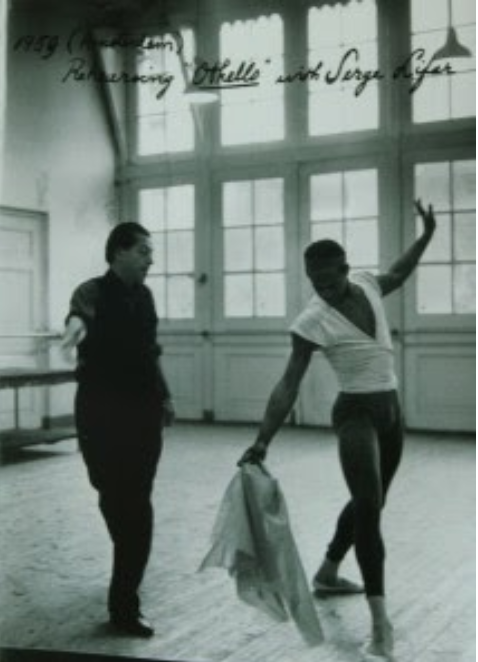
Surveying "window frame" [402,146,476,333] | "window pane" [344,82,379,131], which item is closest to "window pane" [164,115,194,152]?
"window pane" [344,82,379,131]

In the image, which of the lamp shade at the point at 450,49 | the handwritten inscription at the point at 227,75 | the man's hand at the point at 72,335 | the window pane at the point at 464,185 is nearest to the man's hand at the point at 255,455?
the man's hand at the point at 72,335

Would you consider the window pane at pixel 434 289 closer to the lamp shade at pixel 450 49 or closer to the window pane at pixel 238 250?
the window pane at pixel 238 250

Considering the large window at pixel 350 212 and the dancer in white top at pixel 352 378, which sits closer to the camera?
the dancer in white top at pixel 352 378

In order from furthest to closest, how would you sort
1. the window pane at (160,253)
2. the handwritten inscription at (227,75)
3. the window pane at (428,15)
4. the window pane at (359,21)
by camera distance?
the window pane at (160,253)
the window pane at (359,21)
the window pane at (428,15)
the handwritten inscription at (227,75)

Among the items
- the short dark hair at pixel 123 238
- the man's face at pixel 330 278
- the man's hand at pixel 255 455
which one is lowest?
the man's hand at pixel 255 455

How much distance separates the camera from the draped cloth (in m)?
3.15

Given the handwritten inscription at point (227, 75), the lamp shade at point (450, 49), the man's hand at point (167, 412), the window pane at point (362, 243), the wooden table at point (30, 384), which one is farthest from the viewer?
the window pane at point (362, 243)

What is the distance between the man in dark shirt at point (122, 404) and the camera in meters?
3.33

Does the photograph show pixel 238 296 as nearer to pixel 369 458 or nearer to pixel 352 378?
pixel 352 378

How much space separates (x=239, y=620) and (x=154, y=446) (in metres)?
0.73

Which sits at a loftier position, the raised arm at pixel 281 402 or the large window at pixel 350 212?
the large window at pixel 350 212

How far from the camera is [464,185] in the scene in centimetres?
853

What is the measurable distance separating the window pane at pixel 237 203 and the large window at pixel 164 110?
0.68 m

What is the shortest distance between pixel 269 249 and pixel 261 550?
6.48 meters
